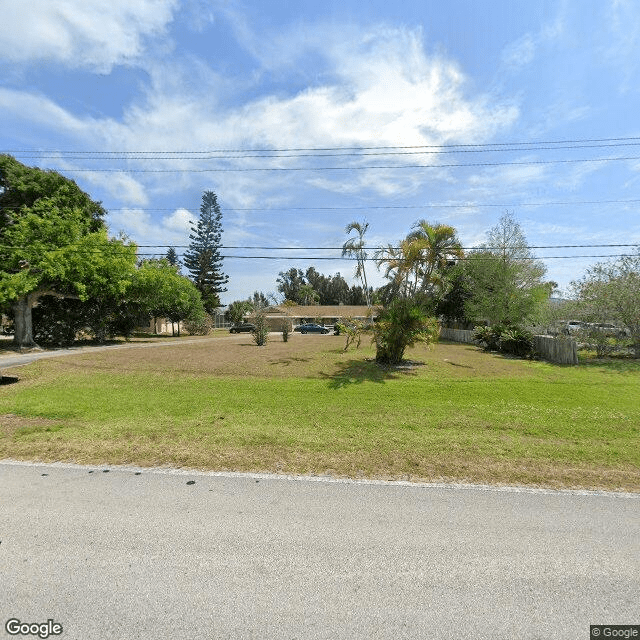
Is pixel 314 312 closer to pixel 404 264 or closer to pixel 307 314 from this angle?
pixel 307 314

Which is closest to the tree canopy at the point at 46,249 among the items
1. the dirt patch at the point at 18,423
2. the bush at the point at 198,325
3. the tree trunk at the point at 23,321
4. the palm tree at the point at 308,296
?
the tree trunk at the point at 23,321

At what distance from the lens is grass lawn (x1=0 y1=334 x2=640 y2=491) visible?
4.59 metres

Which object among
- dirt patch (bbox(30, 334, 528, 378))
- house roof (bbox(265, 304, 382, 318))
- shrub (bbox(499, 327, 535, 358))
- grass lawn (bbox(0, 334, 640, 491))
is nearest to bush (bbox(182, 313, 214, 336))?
house roof (bbox(265, 304, 382, 318))

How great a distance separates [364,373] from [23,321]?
809 inches

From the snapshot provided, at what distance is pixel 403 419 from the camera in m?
6.91

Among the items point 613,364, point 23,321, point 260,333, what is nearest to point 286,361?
point 260,333

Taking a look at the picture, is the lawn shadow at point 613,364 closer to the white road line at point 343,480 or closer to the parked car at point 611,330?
the parked car at point 611,330

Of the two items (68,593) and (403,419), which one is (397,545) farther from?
(403,419)

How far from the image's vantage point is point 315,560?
8.49 feet

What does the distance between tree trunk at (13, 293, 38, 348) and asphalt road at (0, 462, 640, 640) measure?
70.7 feet

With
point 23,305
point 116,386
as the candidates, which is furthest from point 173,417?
point 23,305

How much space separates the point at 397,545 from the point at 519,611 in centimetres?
87

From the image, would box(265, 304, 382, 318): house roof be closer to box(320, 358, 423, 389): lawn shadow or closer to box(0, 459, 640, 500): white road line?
box(320, 358, 423, 389): lawn shadow

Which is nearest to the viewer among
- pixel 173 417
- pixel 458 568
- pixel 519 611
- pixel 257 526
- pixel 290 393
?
pixel 519 611
